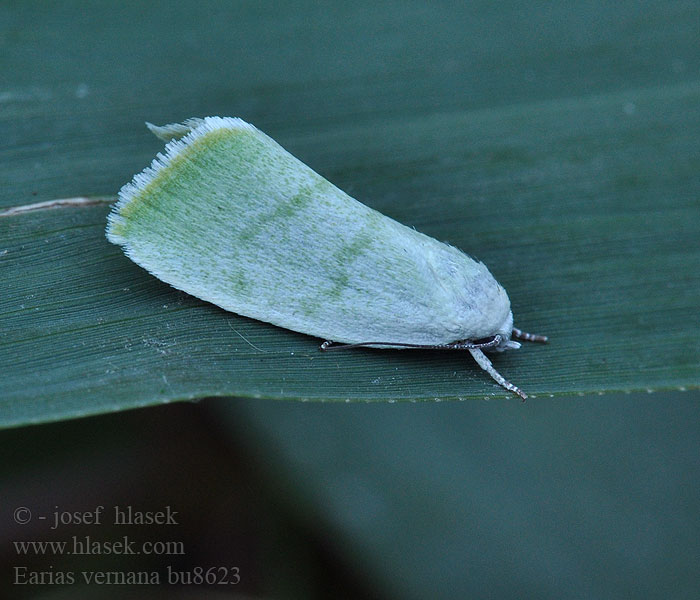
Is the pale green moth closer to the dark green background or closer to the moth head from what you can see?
the moth head

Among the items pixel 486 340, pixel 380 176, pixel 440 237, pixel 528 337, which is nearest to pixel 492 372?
pixel 486 340

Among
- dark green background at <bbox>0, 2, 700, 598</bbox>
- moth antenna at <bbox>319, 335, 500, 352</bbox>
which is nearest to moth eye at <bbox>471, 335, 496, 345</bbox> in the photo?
moth antenna at <bbox>319, 335, 500, 352</bbox>

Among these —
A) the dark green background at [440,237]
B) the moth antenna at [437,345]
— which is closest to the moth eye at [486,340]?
the moth antenna at [437,345]

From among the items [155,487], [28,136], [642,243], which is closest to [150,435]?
[155,487]

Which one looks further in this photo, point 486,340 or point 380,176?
point 380,176

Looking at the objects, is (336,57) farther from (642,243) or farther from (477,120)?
(642,243)

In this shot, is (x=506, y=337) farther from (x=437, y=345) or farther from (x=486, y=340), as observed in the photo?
(x=437, y=345)

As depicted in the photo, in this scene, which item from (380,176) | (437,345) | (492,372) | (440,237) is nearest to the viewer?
(492,372)
